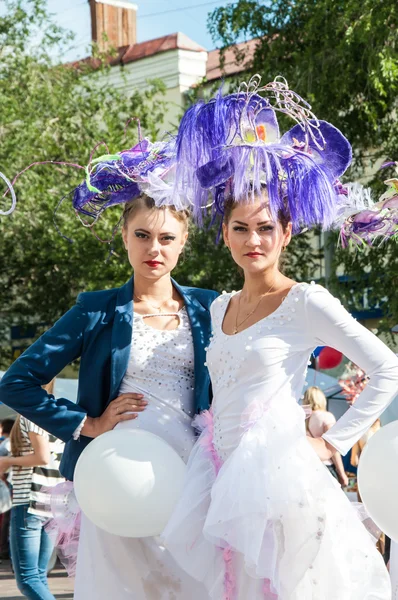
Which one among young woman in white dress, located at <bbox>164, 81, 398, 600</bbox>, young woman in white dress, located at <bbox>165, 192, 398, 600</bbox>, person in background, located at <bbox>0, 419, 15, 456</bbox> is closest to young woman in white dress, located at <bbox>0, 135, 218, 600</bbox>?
young woman in white dress, located at <bbox>164, 81, 398, 600</bbox>

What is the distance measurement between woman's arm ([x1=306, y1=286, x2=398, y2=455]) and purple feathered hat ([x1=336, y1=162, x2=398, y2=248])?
683mm

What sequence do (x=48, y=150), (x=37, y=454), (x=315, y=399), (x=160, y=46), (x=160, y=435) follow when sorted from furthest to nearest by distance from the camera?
(x=160, y=46)
(x=48, y=150)
(x=315, y=399)
(x=37, y=454)
(x=160, y=435)

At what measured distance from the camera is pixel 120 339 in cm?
386

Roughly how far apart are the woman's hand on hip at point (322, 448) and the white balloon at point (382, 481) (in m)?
0.11

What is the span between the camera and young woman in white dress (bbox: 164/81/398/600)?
9.94ft

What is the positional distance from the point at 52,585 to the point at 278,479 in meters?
5.93

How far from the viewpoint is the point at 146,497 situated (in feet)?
10.7

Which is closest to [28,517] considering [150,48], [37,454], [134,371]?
[37,454]

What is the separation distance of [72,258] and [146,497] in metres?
13.3

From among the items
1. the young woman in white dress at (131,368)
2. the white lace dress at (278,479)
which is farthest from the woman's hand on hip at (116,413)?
the white lace dress at (278,479)

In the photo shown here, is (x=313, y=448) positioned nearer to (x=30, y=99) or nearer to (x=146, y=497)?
(x=146, y=497)

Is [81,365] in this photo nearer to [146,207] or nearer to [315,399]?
[146,207]

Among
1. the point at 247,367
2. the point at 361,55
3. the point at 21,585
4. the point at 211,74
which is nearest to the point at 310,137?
the point at 247,367

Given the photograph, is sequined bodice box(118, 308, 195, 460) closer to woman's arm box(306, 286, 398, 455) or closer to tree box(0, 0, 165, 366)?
woman's arm box(306, 286, 398, 455)
